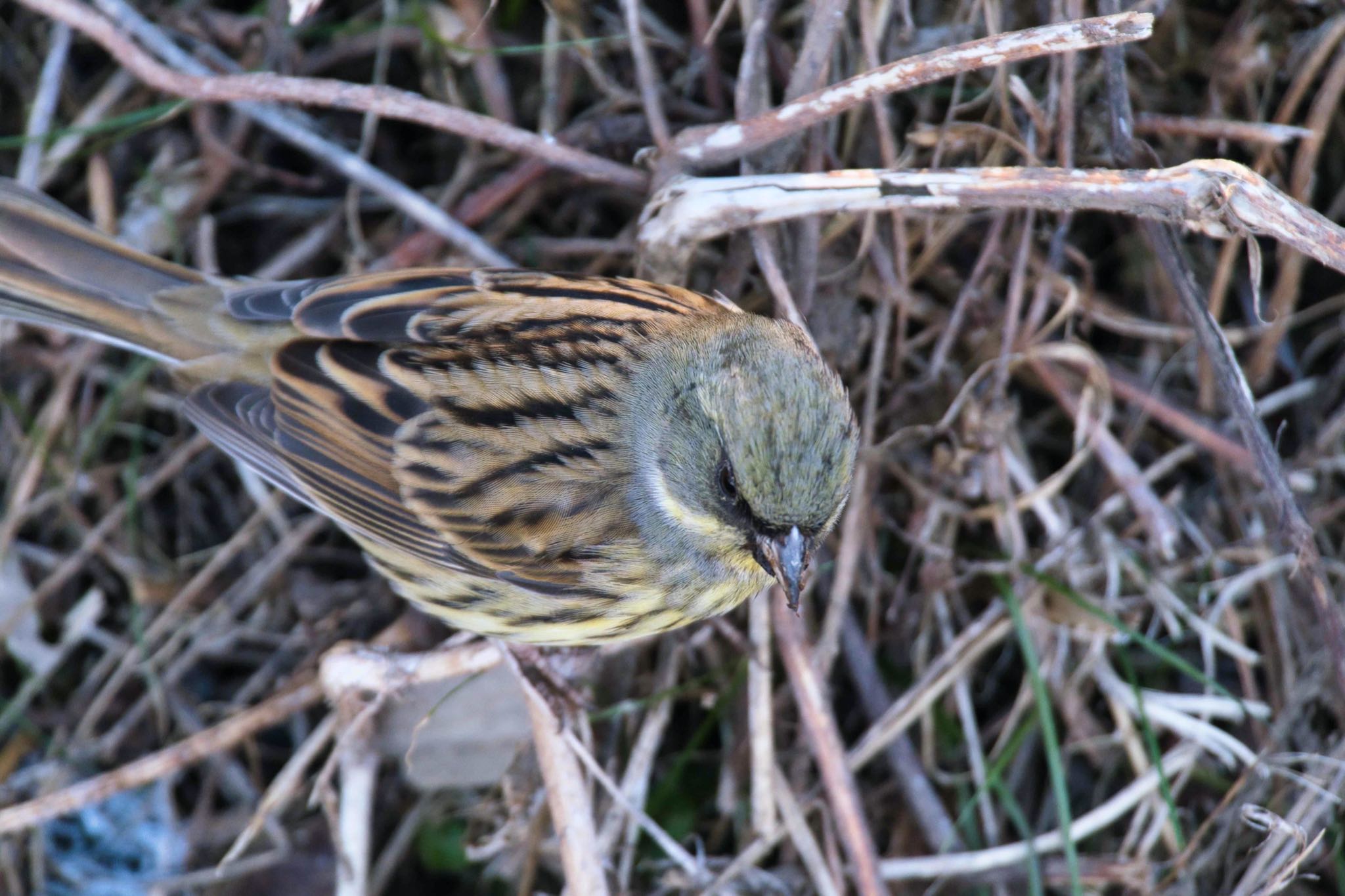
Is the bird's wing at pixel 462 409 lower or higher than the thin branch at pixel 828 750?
higher

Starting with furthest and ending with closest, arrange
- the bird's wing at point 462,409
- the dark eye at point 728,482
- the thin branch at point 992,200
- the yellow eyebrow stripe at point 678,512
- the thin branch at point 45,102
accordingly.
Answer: the thin branch at point 45,102 < the bird's wing at point 462,409 < the yellow eyebrow stripe at point 678,512 < the dark eye at point 728,482 < the thin branch at point 992,200

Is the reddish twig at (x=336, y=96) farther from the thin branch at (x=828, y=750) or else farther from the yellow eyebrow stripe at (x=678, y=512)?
the thin branch at (x=828, y=750)

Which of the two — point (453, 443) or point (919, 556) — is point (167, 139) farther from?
point (919, 556)

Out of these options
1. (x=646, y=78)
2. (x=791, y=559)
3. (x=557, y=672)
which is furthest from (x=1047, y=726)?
(x=646, y=78)

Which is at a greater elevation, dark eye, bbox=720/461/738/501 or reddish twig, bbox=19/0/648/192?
reddish twig, bbox=19/0/648/192

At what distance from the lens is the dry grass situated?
3.22m

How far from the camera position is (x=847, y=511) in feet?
11.1

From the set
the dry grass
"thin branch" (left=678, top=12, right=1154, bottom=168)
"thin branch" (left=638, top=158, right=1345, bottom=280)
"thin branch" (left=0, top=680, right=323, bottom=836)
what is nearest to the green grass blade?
the dry grass

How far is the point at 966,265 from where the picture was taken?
3584 mm

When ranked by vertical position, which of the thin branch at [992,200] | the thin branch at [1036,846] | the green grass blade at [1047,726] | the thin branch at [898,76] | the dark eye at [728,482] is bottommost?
the thin branch at [1036,846]

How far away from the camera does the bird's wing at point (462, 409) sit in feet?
9.82

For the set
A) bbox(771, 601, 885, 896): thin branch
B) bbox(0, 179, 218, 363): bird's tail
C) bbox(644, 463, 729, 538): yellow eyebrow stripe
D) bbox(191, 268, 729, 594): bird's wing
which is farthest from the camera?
bbox(0, 179, 218, 363): bird's tail

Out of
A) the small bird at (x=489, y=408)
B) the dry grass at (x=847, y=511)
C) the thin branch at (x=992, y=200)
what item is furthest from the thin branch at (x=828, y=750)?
the thin branch at (x=992, y=200)

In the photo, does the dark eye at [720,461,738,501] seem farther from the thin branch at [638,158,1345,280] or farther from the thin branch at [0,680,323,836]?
the thin branch at [0,680,323,836]
